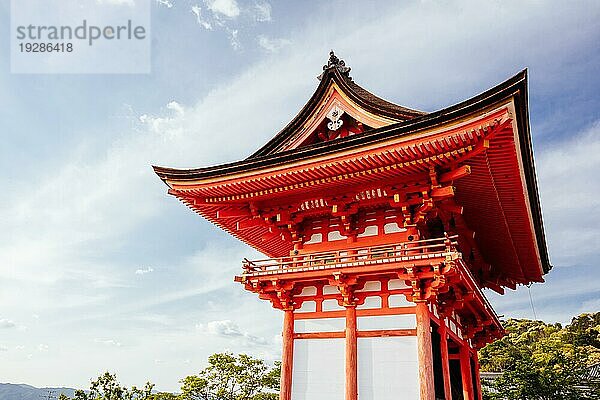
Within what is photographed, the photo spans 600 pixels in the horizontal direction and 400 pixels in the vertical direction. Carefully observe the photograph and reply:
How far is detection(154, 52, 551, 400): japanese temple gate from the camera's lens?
380 inches

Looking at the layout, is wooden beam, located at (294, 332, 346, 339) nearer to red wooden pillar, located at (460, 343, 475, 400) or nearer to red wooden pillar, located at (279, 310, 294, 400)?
red wooden pillar, located at (279, 310, 294, 400)

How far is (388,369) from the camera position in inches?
397

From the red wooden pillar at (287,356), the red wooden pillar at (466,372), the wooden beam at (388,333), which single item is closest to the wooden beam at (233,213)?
the red wooden pillar at (287,356)

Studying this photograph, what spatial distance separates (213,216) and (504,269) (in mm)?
11534

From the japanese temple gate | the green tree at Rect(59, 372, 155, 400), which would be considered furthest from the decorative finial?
the green tree at Rect(59, 372, 155, 400)

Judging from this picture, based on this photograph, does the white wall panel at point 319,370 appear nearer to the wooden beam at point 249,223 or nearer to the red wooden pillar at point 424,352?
the red wooden pillar at point 424,352

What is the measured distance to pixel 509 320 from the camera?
233 ft

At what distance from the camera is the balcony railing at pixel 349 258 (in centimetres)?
1002

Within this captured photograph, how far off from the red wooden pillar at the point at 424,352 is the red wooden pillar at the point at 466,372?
4991 mm

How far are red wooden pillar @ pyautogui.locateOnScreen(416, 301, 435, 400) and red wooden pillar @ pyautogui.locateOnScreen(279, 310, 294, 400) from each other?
10.7 ft

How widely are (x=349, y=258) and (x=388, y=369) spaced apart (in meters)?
2.70

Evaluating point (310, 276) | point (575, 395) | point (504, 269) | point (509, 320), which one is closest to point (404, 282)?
point (310, 276)

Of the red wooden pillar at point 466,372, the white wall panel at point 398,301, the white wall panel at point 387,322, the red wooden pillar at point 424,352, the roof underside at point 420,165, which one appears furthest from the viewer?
the red wooden pillar at point 466,372

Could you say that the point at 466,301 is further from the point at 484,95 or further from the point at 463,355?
the point at 484,95
